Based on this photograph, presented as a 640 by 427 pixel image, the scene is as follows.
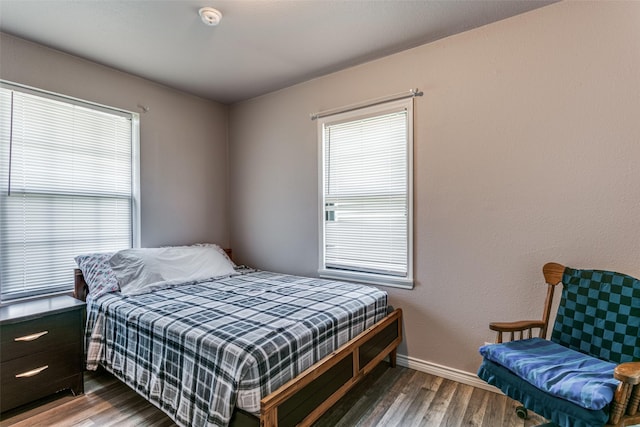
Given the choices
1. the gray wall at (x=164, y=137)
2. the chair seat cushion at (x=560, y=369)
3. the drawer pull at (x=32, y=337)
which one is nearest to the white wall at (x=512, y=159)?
the chair seat cushion at (x=560, y=369)

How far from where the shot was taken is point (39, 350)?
1.94m

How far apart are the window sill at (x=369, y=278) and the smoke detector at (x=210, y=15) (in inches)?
85.5

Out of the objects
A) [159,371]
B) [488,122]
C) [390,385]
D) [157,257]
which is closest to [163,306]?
[159,371]

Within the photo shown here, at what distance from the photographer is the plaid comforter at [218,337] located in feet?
4.56

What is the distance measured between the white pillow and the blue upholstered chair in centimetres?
230

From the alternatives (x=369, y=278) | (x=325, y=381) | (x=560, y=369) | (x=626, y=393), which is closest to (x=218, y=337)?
(x=325, y=381)

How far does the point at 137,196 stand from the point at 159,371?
6.14 ft

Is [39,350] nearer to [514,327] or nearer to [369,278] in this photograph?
[369,278]

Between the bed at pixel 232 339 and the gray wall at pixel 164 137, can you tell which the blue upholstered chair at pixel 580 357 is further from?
the gray wall at pixel 164 137

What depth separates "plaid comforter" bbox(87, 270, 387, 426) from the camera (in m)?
1.39

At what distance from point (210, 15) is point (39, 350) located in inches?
93.4

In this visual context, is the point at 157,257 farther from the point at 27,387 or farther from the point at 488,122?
the point at 488,122

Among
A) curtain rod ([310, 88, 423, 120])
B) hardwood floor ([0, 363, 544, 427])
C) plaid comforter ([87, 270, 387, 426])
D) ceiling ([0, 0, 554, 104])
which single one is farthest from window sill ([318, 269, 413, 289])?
ceiling ([0, 0, 554, 104])

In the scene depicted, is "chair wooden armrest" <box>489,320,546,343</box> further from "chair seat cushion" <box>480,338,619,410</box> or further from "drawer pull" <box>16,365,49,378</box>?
"drawer pull" <box>16,365,49,378</box>
